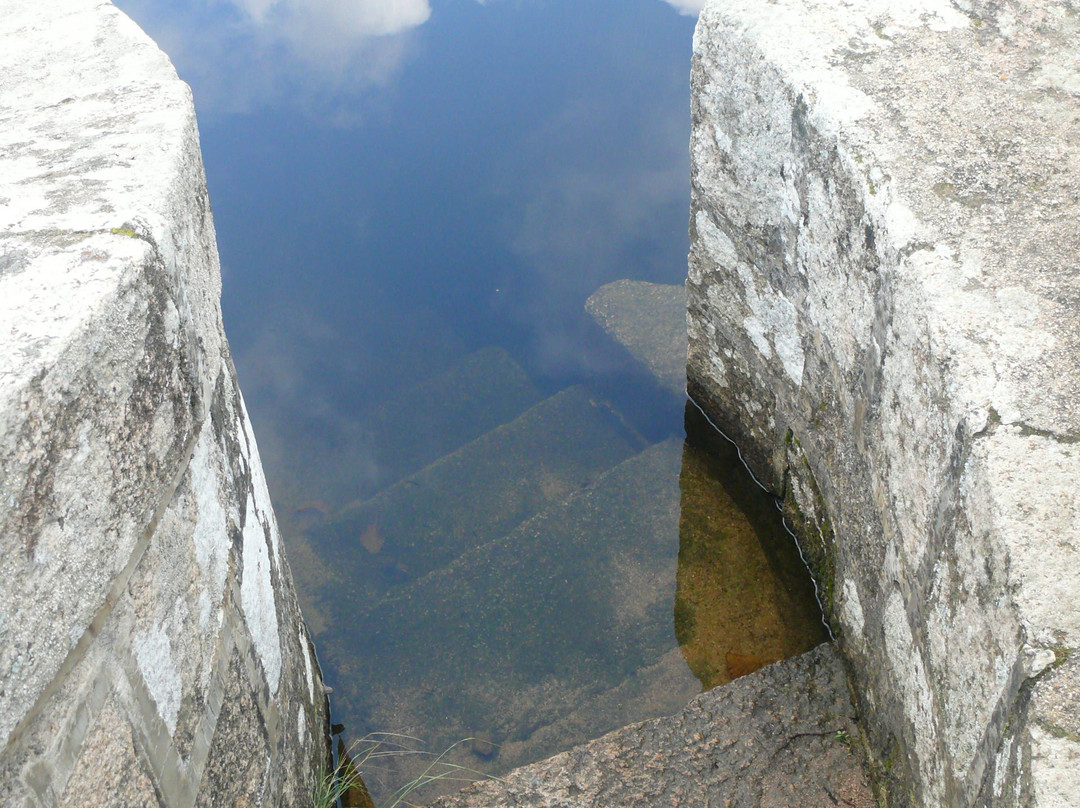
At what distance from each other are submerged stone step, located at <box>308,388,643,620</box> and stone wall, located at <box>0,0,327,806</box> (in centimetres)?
100

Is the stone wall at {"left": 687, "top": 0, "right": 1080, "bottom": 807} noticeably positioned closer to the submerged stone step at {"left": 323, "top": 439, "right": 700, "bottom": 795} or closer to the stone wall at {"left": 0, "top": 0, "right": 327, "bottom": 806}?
the submerged stone step at {"left": 323, "top": 439, "right": 700, "bottom": 795}

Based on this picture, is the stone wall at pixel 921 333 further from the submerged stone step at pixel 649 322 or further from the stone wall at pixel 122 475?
the stone wall at pixel 122 475

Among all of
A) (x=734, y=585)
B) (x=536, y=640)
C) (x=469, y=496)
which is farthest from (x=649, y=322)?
(x=536, y=640)

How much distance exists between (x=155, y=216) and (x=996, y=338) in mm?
1200

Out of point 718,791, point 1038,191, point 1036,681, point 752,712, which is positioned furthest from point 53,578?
point 1038,191

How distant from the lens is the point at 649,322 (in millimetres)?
3412

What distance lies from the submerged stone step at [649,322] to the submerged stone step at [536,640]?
59 centimetres

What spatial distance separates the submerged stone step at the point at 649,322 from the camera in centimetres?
324

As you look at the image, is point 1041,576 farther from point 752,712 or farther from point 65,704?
point 65,704

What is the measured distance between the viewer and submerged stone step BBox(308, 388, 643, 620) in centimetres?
270

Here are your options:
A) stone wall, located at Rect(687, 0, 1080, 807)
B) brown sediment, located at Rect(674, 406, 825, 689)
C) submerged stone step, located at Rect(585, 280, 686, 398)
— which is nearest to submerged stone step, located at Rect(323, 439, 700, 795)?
brown sediment, located at Rect(674, 406, 825, 689)

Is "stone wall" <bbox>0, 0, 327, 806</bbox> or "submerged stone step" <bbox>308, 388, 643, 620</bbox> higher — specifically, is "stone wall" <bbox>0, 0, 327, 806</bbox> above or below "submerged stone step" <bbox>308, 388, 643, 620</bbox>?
above

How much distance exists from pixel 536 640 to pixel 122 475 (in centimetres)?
161

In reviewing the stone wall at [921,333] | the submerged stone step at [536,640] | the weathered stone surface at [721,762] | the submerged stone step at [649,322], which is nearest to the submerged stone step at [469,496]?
the submerged stone step at [536,640]
